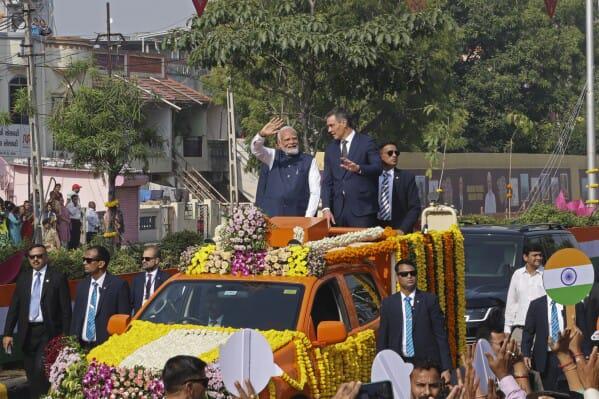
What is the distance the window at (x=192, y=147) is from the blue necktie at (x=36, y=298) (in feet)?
137

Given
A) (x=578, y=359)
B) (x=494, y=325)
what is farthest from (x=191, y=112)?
(x=578, y=359)

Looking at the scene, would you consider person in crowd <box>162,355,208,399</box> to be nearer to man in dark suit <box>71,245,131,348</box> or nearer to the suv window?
the suv window

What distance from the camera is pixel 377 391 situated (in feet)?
18.2

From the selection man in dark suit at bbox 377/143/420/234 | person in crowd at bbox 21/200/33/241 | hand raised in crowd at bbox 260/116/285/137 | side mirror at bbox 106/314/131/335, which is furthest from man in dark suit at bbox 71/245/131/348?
person in crowd at bbox 21/200/33/241

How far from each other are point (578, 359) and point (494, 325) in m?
9.58

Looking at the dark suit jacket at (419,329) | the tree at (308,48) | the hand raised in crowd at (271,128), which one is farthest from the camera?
the tree at (308,48)

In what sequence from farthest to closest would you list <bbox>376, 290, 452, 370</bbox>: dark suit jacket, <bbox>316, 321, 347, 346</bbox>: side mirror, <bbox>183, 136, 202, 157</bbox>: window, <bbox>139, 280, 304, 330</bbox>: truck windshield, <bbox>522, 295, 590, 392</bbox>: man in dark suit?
<bbox>183, 136, 202, 157</bbox>: window
<bbox>522, 295, 590, 392</bbox>: man in dark suit
<bbox>376, 290, 452, 370</bbox>: dark suit jacket
<bbox>139, 280, 304, 330</bbox>: truck windshield
<bbox>316, 321, 347, 346</bbox>: side mirror

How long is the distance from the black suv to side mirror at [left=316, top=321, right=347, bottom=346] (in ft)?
21.4

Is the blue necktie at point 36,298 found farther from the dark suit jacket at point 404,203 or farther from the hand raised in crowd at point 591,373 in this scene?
the hand raised in crowd at point 591,373

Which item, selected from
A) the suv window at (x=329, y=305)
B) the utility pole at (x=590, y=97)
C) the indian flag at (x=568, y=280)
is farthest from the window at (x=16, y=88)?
the indian flag at (x=568, y=280)

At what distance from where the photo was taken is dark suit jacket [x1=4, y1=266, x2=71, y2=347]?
11.6 metres

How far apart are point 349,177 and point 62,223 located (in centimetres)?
1770

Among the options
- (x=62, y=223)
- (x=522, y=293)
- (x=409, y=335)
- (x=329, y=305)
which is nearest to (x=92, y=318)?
(x=329, y=305)

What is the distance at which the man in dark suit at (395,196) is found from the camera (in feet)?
40.7
